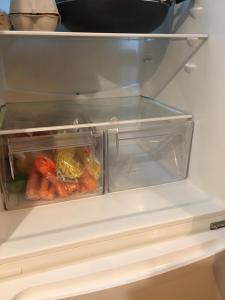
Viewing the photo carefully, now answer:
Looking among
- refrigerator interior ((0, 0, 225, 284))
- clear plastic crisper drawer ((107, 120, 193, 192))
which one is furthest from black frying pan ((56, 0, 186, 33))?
clear plastic crisper drawer ((107, 120, 193, 192))

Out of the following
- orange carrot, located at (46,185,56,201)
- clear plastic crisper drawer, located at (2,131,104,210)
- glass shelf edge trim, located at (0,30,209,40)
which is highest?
glass shelf edge trim, located at (0,30,209,40)

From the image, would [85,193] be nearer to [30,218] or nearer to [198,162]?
[30,218]

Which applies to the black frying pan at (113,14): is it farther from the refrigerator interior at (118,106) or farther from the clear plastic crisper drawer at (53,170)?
the clear plastic crisper drawer at (53,170)

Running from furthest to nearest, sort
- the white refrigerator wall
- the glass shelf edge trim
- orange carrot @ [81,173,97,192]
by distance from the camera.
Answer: orange carrot @ [81,173,97,192] < the white refrigerator wall < the glass shelf edge trim

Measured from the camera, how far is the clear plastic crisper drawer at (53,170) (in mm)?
915

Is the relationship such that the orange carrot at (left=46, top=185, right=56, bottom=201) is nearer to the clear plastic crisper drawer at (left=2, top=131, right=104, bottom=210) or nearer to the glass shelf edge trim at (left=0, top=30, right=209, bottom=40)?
the clear plastic crisper drawer at (left=2, top=131, right=104, bottom=210)

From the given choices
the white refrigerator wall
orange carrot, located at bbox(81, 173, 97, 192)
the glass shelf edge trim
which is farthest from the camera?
orange carrot, located at bbox(81, 173, 97, 192)

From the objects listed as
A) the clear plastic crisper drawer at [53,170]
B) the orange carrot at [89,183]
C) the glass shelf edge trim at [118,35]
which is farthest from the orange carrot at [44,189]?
the glass shelf edge trim at [118,35]

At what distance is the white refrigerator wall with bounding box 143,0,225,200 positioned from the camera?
86 cm

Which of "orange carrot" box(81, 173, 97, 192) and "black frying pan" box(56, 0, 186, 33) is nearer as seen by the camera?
"black frying pan" box(56, 0, 186, 33)

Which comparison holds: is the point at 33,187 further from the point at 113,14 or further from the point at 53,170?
the point at 113,14

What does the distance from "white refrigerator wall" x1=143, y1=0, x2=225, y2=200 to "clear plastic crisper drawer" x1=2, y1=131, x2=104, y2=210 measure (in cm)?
36

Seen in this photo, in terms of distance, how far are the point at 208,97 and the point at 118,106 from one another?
0.44m

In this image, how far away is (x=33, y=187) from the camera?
3.08 feet
